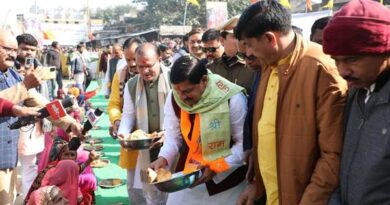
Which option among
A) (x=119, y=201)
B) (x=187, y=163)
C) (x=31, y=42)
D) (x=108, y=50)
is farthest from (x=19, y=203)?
(x=108, y=50)

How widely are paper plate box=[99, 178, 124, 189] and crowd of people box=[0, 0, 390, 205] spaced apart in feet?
2.75

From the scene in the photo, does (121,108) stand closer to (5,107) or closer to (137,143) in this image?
(137,143)

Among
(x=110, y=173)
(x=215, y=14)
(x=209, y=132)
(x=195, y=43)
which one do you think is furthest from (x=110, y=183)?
(x=215, y=14)

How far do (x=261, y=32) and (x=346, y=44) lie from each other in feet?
1.40

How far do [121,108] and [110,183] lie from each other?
1434 mm

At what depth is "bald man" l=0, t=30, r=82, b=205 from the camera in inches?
110

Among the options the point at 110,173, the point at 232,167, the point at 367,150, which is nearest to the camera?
the point at 367,150

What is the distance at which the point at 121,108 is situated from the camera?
12.6ft

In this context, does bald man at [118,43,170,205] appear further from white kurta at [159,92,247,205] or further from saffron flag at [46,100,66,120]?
white kurta at [159,92,247,205]

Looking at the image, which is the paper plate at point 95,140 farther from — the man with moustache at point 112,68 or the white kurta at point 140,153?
the white kurta at point 140,153

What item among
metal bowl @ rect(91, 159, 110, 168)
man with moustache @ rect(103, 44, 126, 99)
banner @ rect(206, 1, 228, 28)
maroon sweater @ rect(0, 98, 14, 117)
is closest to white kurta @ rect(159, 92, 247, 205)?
maroon sweater @ rect(0, 98, 14, 117)

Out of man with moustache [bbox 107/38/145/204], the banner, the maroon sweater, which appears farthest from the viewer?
the banner

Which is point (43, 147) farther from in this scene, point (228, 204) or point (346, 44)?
point (346, 44)

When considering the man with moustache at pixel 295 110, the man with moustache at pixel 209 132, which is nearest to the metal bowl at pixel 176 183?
the man with moustache at pixel 209 132
